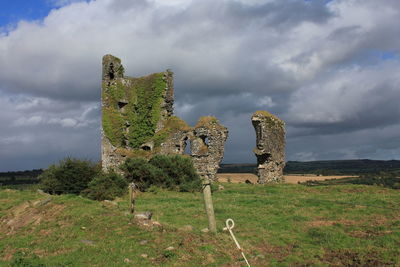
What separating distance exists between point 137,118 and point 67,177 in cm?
1327

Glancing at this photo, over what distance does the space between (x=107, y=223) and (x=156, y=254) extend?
3.01 metres

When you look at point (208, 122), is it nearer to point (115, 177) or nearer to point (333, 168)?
point (115, 177)

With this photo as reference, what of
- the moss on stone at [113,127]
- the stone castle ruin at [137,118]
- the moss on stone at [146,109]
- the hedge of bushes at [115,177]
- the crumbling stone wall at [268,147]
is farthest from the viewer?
the moss on stone at [146,109]

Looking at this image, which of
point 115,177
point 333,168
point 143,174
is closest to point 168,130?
point 143,174

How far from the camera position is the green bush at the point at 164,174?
26.2 metres

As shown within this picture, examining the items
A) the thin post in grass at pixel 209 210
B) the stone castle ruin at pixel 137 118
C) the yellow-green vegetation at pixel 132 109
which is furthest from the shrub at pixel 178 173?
the thin post in grass at pixel 209 210

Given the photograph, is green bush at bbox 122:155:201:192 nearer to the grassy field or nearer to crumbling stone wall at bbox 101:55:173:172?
crumbling stone wall at bbox 101:55:173:172

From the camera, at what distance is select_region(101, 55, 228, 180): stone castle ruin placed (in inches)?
1371

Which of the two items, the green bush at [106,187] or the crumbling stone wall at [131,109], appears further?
the crumbling stone wall at [131,109]

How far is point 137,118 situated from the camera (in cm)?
3684

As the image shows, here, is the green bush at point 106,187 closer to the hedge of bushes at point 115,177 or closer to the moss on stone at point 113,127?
the hedge of bushes at point 115,177

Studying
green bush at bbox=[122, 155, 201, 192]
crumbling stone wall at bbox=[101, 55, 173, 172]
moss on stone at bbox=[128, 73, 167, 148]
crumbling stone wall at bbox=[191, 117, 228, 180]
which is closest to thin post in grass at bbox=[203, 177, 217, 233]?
green bush at bbox=[122, 155, 201, 192]

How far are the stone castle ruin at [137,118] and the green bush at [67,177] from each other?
9.16m

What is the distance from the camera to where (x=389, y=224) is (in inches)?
556
